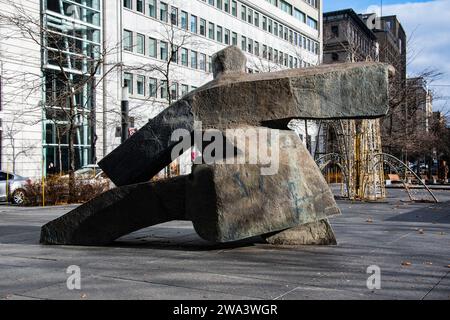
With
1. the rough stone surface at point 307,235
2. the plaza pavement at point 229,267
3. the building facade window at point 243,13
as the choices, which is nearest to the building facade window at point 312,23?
the building facade window at point 243,13

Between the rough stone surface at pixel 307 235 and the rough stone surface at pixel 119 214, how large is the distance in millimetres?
1640

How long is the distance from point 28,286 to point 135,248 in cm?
300

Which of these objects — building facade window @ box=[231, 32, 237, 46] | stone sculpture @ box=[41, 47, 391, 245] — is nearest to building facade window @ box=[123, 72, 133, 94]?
building facade window @ box=[231, 32, 237, 46]

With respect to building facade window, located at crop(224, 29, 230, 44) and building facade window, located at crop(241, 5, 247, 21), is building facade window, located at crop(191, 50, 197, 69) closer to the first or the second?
building facade window, located at crop(224, 29, 230, 44)

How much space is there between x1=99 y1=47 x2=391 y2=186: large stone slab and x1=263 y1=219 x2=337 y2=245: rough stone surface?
1.67m

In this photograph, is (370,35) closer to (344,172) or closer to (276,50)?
(276,50)

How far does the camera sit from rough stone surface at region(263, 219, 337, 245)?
906 cm

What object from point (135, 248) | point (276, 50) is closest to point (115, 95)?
point (276, 50)

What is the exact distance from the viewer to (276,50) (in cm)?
6134

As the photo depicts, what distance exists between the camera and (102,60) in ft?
72.3

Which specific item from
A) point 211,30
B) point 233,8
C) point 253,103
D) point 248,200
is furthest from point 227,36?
point 248,200

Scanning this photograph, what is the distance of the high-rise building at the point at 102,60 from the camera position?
87.4 feet

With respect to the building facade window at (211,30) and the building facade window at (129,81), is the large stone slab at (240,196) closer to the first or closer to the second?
the building facade window at (129,81)

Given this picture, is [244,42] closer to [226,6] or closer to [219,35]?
[226,6]
